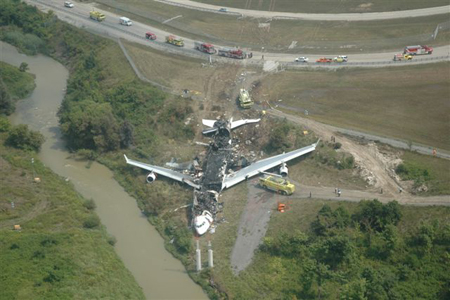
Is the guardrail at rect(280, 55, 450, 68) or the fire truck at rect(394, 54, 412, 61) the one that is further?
the fire truck at rect(394, 54, 412, 61)

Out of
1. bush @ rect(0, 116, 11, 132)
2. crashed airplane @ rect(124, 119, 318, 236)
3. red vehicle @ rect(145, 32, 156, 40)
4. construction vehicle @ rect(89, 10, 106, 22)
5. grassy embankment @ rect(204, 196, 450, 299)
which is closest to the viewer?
grassy embankment @ rect(204, 196, 450, 299)

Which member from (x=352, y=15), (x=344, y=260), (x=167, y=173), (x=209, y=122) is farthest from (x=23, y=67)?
(x=344, y=260)

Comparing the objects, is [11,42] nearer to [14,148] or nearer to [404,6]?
[14,148]

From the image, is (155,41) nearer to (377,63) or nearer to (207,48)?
(207,48)

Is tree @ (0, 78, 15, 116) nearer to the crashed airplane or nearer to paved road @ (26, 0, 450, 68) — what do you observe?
paved road @ (26, 0, 450, 68)

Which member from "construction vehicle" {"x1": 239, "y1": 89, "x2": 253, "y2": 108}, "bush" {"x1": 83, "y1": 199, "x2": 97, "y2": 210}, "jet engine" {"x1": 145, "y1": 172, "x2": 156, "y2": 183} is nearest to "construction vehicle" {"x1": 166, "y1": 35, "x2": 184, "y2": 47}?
"construction vehicle" {"x1": 239, "y1": 89, "x2": 253, "y2": 108}

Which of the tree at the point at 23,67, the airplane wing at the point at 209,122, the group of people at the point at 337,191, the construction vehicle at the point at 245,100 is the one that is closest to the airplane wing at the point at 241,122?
the airplane wing at the point at 209,122
